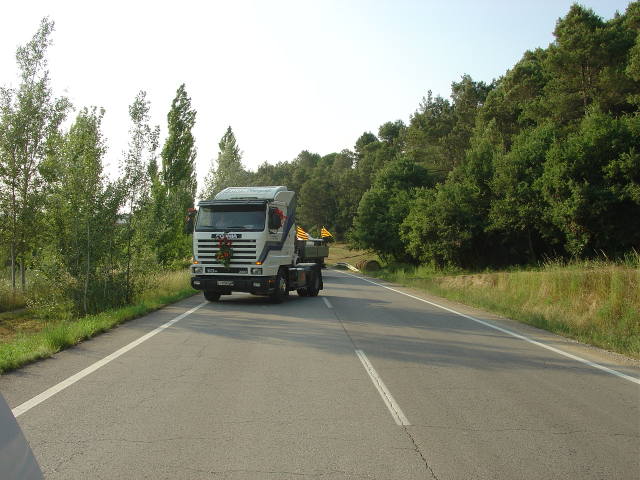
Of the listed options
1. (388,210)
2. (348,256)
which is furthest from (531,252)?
(348,256)

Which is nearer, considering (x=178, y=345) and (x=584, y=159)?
(x=178, y=345)

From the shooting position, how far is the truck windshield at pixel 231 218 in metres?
16.4

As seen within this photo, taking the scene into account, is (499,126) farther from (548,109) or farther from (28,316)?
(28,316)

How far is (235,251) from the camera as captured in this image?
16.2 meters

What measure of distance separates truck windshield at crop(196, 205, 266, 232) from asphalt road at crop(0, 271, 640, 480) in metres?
6.20

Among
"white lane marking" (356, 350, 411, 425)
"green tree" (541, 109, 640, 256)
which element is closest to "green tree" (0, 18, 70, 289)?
→ "white lane marking" (356, 350, 411, 425)

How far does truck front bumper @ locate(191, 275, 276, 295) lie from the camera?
52.9ft

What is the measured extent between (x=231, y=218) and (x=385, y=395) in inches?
437

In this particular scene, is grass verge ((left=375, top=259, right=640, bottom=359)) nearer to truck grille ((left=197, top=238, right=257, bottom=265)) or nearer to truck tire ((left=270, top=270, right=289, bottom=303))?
truck tire ((left=270, top=270, right=289, bottom=303))

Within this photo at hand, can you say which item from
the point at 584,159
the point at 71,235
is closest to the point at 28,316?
the point at 71,235

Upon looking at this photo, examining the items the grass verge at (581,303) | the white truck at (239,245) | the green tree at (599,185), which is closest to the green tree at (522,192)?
the green tree at (599,185)

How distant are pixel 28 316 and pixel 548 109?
3593 centimetres

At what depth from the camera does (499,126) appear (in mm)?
49469

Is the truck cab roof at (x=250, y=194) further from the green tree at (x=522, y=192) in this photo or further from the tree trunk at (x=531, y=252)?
the tree trunk at (x=531, y=252)
